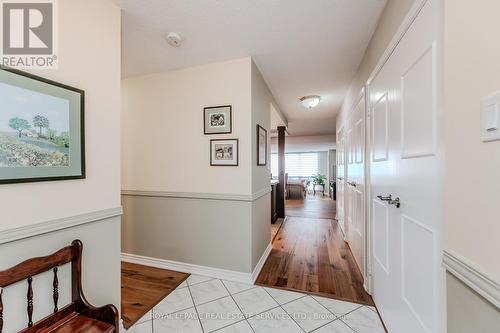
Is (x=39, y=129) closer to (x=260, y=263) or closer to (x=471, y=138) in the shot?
(x=471, y=138)

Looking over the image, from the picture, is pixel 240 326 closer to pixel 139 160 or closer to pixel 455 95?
pixel 455 95

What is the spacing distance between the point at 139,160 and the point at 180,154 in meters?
0.56

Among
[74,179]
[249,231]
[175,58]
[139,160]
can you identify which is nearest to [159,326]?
[249,231]

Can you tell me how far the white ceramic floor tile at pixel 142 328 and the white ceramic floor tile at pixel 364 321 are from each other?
144 cm

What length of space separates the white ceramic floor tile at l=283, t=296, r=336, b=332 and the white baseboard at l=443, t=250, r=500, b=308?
1116mm

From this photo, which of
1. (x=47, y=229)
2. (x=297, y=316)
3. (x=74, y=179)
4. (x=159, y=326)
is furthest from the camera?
(x=297, y=316)

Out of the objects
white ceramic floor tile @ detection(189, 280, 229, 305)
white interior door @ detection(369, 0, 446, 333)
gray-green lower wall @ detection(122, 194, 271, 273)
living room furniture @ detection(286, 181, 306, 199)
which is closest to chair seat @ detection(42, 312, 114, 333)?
white ceramic floor tile @ detection(189, 280, 229, 305)

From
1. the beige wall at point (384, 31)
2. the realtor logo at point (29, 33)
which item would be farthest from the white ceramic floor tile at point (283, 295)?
the realtor logo at point (29, 33)

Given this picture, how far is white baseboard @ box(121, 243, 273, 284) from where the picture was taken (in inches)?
82.9

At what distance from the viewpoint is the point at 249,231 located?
2102 millimetres

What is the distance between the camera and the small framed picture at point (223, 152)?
6.94ft

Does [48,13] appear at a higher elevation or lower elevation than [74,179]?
higher

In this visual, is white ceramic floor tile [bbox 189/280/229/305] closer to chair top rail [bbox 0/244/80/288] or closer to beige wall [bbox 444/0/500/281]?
chair top rail [bbox 0/244/80/288]

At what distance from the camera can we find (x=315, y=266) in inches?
95.6
